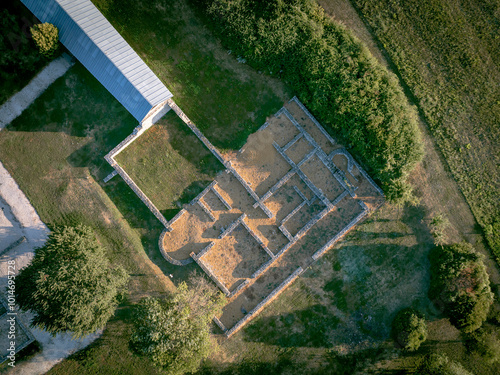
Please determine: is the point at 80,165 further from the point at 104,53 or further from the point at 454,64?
the point at 454,64

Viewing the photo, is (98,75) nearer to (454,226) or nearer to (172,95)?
(172,95)

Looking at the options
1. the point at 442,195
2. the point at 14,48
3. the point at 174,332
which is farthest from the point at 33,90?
the point at 442,195

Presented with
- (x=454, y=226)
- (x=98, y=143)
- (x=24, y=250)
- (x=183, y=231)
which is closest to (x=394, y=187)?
(x=454, y=226)

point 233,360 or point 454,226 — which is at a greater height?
point 233,360

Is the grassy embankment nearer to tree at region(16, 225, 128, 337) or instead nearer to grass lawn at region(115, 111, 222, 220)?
grass lawn at region(115, 111, 222, 220)

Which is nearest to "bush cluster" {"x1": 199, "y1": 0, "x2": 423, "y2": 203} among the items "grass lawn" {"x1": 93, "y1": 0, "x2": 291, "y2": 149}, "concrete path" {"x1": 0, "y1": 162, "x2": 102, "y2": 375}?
"grass lawn" {"x1": 93, "y1": 0, "x2": 291, "y2": 149}

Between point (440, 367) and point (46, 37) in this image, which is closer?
point (46, 37)
